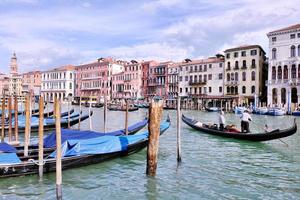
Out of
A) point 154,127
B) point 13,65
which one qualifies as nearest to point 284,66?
point 154,127

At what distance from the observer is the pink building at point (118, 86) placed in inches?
1983

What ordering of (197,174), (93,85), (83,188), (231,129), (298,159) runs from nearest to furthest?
(83,188) < (197,174) < (298,159) < (231,129) < (93,85)

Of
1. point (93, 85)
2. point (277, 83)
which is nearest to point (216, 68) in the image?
point (277, 83)

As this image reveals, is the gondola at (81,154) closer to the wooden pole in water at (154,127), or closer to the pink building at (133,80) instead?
the wooden pole in water at (154,127)

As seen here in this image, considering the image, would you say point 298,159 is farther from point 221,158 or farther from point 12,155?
point 12,155

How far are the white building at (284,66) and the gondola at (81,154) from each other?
26245mm

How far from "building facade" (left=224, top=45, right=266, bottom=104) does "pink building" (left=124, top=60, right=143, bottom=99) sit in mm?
14355

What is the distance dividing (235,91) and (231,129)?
2583cm

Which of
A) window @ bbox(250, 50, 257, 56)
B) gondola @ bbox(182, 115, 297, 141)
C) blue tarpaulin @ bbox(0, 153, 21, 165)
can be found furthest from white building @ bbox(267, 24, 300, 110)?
blue tarpaulin @ bbox(0, 153, 21, 165)

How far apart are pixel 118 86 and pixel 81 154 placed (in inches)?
1756

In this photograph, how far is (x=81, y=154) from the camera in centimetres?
667

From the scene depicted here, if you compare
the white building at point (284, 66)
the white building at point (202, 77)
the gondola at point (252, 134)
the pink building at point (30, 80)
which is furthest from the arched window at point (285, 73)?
the pink building at point (30, 80)

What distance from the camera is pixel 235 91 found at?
36.2 meters

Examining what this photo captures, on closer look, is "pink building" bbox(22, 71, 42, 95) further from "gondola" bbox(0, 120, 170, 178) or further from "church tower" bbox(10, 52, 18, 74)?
"gondola" bbox(0, 120, 170, 178)
